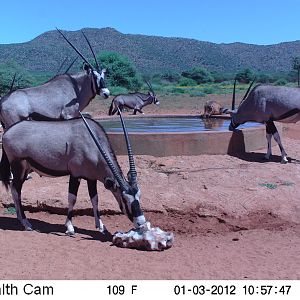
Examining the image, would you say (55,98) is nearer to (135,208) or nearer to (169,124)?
(135,208)

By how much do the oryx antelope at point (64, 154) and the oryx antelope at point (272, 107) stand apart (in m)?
4.70

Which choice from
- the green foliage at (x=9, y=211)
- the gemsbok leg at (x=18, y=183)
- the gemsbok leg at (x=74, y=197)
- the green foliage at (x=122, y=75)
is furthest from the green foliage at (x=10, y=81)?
the gemsbok leg at (x=74, y=197)

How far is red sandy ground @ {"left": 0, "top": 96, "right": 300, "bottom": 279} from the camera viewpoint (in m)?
5.30

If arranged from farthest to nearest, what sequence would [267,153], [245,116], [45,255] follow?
[245,116] → [267,153] → [45,255]

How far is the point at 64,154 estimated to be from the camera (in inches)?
261

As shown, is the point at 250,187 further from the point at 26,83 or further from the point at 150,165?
the point at 26,83

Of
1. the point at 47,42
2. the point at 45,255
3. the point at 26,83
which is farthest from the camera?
the point at 47,42

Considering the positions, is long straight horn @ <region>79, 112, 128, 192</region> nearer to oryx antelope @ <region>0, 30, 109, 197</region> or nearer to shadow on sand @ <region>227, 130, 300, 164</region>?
oryx antelope @ <region>0, 30, 109, 197</region>

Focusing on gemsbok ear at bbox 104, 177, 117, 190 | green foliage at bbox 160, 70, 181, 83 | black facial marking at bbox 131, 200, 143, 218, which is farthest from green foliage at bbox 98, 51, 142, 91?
black facial marking at bbox 131, 200, 143, 218

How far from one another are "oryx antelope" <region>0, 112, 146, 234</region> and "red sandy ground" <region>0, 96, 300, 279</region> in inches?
24.7

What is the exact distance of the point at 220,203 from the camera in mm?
7625

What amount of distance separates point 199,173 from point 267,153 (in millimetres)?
2102

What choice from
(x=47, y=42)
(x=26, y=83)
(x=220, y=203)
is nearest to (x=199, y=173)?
(x=220, y=203)

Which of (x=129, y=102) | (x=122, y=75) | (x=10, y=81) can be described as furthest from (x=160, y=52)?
(x=129, y=102)
